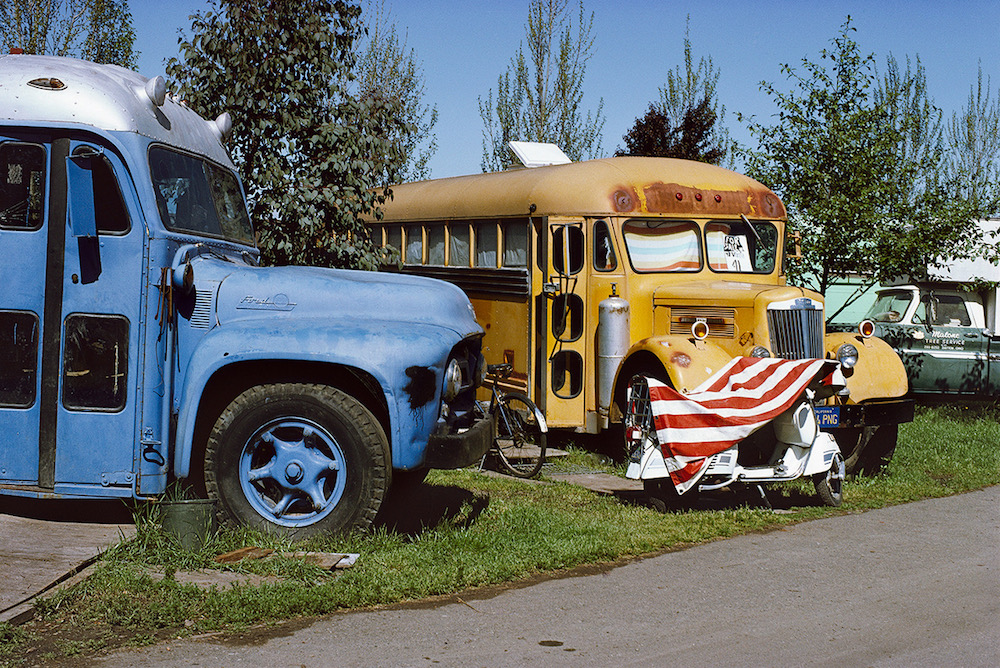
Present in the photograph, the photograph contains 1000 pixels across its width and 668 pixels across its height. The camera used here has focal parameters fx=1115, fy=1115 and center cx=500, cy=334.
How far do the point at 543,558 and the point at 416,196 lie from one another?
7327mm

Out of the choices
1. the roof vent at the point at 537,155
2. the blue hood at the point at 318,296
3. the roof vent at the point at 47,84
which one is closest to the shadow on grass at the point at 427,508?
the blue hood at the point at 318,296

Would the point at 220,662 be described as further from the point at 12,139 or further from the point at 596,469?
the point at 596,469

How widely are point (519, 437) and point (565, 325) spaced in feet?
3.77

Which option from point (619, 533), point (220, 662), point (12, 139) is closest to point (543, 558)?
point (619, 533)

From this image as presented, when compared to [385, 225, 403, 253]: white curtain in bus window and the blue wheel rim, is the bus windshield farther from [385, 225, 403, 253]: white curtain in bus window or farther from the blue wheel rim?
[385, 225, 403, 253]: white curtain in bus window

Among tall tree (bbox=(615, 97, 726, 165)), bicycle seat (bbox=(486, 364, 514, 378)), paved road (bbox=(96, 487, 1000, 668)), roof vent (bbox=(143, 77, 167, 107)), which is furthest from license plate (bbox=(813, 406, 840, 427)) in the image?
tall tree (bbox=(615, 97, 726, 165))

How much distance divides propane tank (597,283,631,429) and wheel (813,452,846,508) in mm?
2230

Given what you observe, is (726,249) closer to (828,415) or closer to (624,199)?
(624,199)

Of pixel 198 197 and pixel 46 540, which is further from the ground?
pixel 198 197

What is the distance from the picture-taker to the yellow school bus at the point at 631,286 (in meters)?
9.48

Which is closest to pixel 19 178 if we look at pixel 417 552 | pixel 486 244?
pixel 417 552

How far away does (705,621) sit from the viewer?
17.5 ft

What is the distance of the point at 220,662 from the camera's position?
14.8 feet

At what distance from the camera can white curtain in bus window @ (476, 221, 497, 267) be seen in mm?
11445
